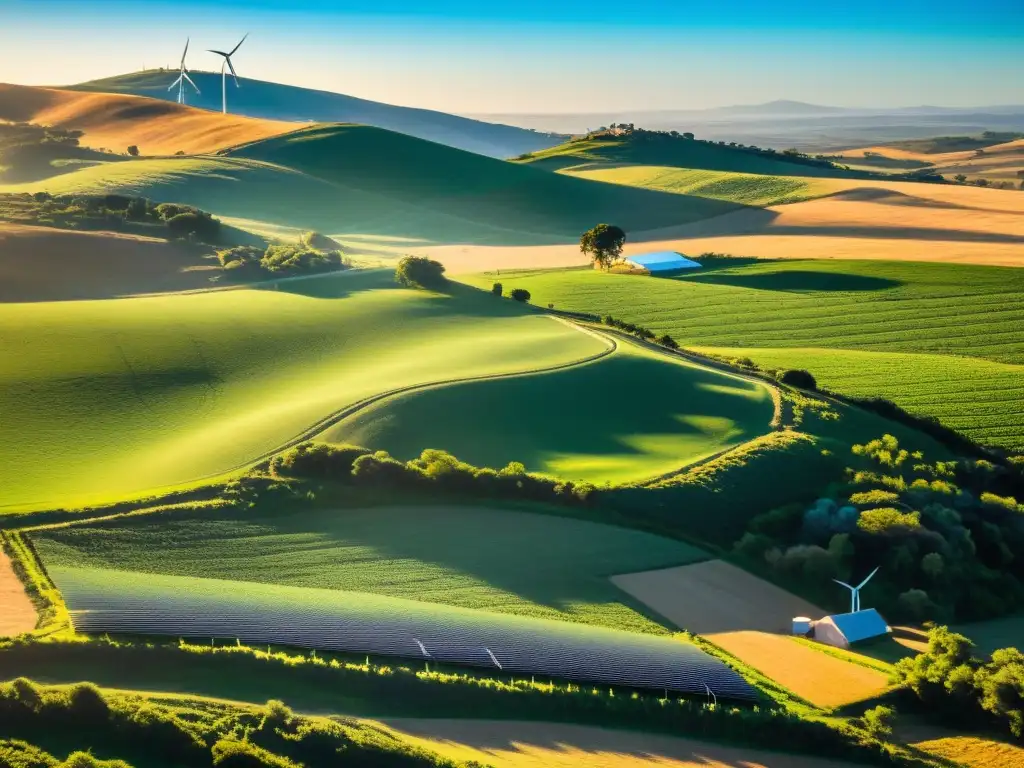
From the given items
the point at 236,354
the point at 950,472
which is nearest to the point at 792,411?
the point at 950,472

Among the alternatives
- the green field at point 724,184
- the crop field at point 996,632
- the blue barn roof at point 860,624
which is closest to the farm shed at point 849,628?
the blue barn roof at point 860,624

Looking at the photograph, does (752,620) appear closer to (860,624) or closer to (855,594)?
(860,624)

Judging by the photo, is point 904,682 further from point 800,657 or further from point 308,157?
point 308,157

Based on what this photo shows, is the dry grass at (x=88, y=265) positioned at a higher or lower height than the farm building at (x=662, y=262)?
higher

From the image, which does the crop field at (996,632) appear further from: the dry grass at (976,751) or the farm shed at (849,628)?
the dry grass at (976,751)

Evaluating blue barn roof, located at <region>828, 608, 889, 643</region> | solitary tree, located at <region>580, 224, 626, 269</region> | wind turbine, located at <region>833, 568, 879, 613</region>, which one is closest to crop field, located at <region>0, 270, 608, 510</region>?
wind turbine, located at <region>833, 568, 879, 613</region>

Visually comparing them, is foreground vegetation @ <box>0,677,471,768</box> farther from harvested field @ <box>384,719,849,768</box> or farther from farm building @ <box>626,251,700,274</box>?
farm building @ <box>626,251,700,274</box>
